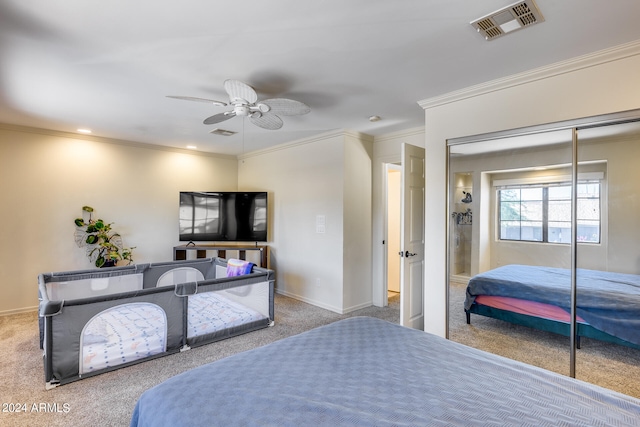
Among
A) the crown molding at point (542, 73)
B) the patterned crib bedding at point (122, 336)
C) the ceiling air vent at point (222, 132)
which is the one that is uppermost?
the ceiling air vent at point (222, 132)

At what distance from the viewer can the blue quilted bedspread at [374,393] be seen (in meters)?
1.08

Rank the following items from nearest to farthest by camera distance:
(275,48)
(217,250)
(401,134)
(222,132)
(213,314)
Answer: (275,48), (213,314), (401,134), (222,132), (217,250)

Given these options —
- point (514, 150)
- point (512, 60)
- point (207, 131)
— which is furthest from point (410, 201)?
point (207, 131)

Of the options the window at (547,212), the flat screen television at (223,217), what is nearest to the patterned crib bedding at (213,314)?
the flat screen television at (223,217)

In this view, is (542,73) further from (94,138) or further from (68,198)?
(68,198)

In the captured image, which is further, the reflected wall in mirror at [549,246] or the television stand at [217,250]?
the television stand at [217,250]

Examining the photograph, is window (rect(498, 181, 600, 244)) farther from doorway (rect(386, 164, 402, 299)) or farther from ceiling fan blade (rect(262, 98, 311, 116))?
doorway (rect(386, 164, 402, 299))

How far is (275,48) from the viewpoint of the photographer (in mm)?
2191

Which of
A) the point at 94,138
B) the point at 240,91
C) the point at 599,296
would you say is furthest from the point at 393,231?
the point at 94,138

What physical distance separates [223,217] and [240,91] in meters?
3.25

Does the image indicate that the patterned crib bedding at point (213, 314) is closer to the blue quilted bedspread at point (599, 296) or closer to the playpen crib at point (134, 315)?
the playpen crib at point (134, 315)

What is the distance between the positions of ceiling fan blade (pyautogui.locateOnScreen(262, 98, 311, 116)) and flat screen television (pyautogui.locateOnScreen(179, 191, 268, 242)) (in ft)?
8.80

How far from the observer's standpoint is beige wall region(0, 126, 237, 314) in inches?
165

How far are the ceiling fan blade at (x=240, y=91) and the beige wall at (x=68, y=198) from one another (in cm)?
348
